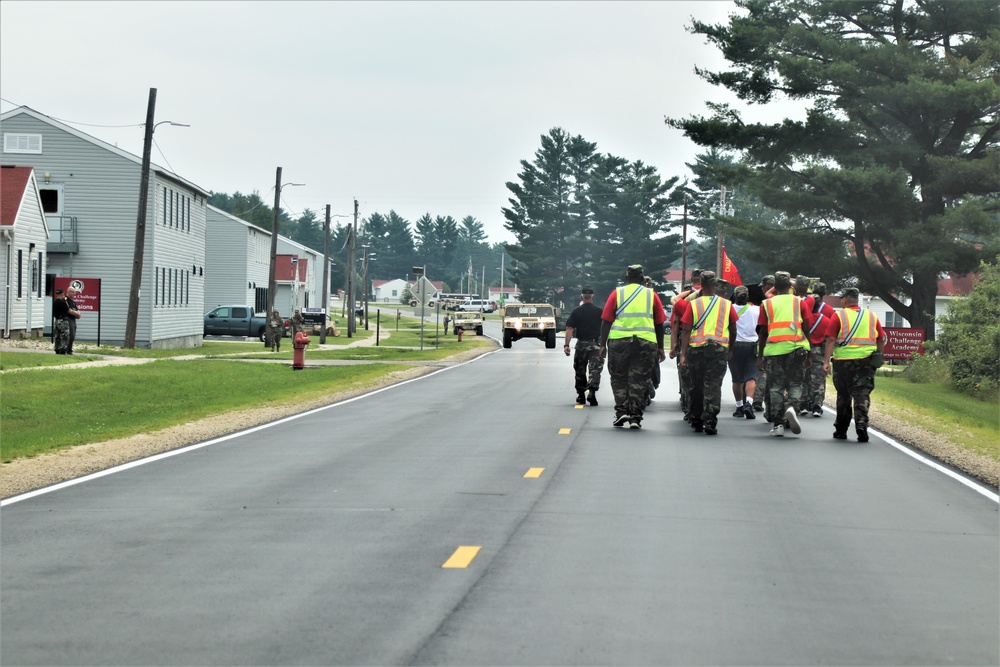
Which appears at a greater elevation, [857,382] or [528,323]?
[857,382]

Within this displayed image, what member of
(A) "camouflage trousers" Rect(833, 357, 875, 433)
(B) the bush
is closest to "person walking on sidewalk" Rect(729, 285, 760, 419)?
(A) "camouflage trousers" Rect(833, 357, 875, 433)

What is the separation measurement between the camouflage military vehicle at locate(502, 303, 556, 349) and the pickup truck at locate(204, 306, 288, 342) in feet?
45.5

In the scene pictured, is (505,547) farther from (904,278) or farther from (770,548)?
(904,278)

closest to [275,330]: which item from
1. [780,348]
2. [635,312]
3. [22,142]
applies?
[22,142]

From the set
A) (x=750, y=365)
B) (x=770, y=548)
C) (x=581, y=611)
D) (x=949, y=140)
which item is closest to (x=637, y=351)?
(x=750, y=365)

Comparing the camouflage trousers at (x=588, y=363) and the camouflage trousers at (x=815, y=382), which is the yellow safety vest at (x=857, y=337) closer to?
the camouflage trousers at (x=815, y=382)

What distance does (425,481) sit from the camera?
11.9 meters

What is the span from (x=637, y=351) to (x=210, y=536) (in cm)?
866

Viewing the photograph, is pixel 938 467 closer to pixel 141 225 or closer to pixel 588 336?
pixel 588 336

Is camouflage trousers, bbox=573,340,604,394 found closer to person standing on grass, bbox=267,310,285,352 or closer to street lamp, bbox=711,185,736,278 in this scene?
street lamp, bbox=711,185,736,278

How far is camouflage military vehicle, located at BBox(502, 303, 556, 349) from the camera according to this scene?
56219 mm

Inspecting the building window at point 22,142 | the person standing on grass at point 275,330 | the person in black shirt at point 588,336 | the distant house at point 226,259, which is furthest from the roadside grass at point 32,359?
the distant house at point 226,259

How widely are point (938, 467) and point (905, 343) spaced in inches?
1039

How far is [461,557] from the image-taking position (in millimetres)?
8258
